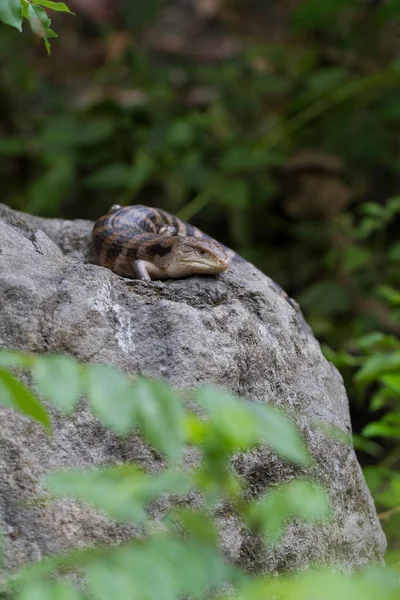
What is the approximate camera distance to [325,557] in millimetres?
3127

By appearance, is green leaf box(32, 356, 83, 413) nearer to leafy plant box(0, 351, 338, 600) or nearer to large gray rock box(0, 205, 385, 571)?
leafy plant box(0, 351, 338, 600)

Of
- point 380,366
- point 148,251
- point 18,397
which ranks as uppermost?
point 18,397

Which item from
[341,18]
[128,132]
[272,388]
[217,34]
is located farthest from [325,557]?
[217,34]

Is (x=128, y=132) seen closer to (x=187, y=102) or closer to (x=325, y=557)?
(x=187, y=102)

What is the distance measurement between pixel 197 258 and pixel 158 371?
99cm

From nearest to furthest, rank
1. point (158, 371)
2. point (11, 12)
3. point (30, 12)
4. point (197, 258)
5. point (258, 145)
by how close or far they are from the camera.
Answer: point (11, 12) < point (30, 12) < point (158, 371) < point (197, 258) < point (258, 145)

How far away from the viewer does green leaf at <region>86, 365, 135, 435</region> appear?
1.50 meters

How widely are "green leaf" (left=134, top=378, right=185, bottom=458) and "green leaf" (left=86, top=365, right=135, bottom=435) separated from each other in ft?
0.06

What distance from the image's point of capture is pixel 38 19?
2.83 metres

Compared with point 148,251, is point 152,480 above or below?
above

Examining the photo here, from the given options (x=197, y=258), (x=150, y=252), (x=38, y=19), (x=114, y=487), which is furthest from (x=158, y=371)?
(x=114, y=487)

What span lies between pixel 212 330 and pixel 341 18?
705 cm

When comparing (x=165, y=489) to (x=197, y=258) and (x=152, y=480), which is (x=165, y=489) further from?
(x=197, y=258)

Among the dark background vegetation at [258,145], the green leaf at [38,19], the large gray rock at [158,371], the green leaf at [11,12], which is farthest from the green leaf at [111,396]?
the dark background vegetation at [258,145]
